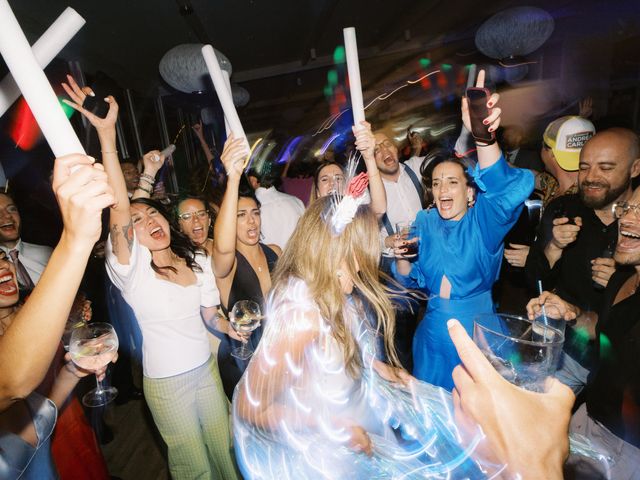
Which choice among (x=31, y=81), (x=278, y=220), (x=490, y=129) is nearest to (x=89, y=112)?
(x=31, y=81)

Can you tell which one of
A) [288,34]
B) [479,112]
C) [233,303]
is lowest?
[233,303]

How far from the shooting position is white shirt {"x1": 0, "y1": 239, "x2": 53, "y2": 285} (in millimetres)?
2799

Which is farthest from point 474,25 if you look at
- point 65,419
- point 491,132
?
point 65,419

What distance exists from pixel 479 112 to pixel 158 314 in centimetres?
197

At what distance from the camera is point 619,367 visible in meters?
1.49

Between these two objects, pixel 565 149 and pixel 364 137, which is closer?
pixel 364 137

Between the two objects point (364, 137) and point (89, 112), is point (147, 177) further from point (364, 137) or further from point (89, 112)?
point (364, 137)

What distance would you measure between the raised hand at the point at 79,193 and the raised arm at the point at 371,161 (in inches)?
71.5

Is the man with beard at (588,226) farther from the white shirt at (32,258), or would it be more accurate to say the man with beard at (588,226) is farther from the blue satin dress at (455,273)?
the white shirt at (32,258)

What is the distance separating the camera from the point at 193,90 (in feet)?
15.1

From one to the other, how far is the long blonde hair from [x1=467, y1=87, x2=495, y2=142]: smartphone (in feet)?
2.21

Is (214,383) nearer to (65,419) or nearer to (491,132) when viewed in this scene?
(65,419)

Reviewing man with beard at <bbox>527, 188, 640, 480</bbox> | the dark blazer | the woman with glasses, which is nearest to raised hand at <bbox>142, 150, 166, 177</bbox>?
the woman with glasses

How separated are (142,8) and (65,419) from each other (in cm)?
437
